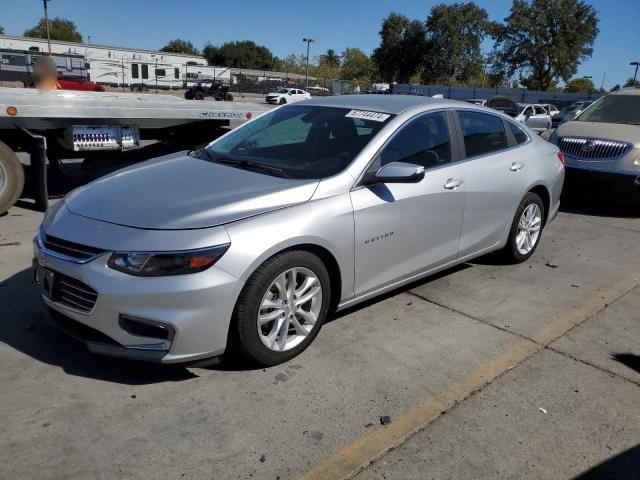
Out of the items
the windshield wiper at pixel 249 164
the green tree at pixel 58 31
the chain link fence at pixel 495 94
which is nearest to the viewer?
the windshield wiper at pixel 249 164

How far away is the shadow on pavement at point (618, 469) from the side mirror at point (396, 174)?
6.26ft

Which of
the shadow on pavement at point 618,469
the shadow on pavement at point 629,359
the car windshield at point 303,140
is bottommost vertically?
the shadow on pavement at point 618,469

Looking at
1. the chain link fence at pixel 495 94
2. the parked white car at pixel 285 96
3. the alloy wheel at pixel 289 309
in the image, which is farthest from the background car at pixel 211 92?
the alloy wheel at pixel 289 309

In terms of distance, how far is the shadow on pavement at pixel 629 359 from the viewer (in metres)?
3.57

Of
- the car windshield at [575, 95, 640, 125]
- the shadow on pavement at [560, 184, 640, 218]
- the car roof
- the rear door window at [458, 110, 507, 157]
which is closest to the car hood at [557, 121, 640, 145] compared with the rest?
the car windshield at [575, 95, 640, 125]

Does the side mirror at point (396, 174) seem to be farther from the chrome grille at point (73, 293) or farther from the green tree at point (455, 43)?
the green tree at point (455, 43)

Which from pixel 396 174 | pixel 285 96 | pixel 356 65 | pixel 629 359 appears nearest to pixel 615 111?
pixel 629 359

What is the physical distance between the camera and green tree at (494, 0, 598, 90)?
53781 millimetres

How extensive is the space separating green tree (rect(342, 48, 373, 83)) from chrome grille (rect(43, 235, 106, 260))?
4023 inches

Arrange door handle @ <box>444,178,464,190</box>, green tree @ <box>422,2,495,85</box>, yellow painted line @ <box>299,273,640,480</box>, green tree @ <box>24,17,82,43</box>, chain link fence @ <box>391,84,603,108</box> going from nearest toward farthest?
1. yellow painted line @ <box>299,273,640,480</box>
2. door handle @ <box>444,178,464,190</box>
3. chain link fence @ <box>391,84,603,108</box>
4. green tree @ <box>422,2,495,85</box>
5. green tree @ <box>24,17,82,43</box>

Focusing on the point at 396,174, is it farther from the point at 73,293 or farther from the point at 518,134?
the point at 518,134

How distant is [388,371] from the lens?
11.1 feet

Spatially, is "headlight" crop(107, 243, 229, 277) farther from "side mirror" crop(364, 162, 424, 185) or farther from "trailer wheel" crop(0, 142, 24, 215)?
"trailer wheel" crop(0, 142, 24, 215)

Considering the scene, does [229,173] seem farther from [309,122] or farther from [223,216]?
[309,122]
